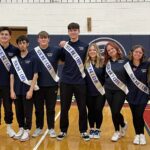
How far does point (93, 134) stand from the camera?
4.84 m

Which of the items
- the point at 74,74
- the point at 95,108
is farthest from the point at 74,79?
the point at 95,108

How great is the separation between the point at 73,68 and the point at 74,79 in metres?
0.15

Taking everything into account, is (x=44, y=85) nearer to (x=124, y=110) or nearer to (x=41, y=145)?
(x=41, y=145)

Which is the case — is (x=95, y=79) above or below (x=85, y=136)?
above

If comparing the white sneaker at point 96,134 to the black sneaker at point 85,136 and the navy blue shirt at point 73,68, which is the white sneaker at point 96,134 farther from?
the navy blue shirt at point 73,68

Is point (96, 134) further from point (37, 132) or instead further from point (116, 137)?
point (37, 132)

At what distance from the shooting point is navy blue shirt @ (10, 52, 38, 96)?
4609 millimetres

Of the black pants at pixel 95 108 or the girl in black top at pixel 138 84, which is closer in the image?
the girl in black top at pixel 138 84

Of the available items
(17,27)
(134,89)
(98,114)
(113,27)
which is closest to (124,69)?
(134,89)

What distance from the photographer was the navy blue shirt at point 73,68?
463 cm

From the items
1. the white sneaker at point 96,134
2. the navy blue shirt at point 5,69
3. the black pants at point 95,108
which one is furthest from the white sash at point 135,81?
the navy blue shirt at point 5,69

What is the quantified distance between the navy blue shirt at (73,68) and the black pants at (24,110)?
56 centimetres

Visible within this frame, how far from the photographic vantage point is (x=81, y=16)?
1026 centimetres

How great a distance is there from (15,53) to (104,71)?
1.22 meters
